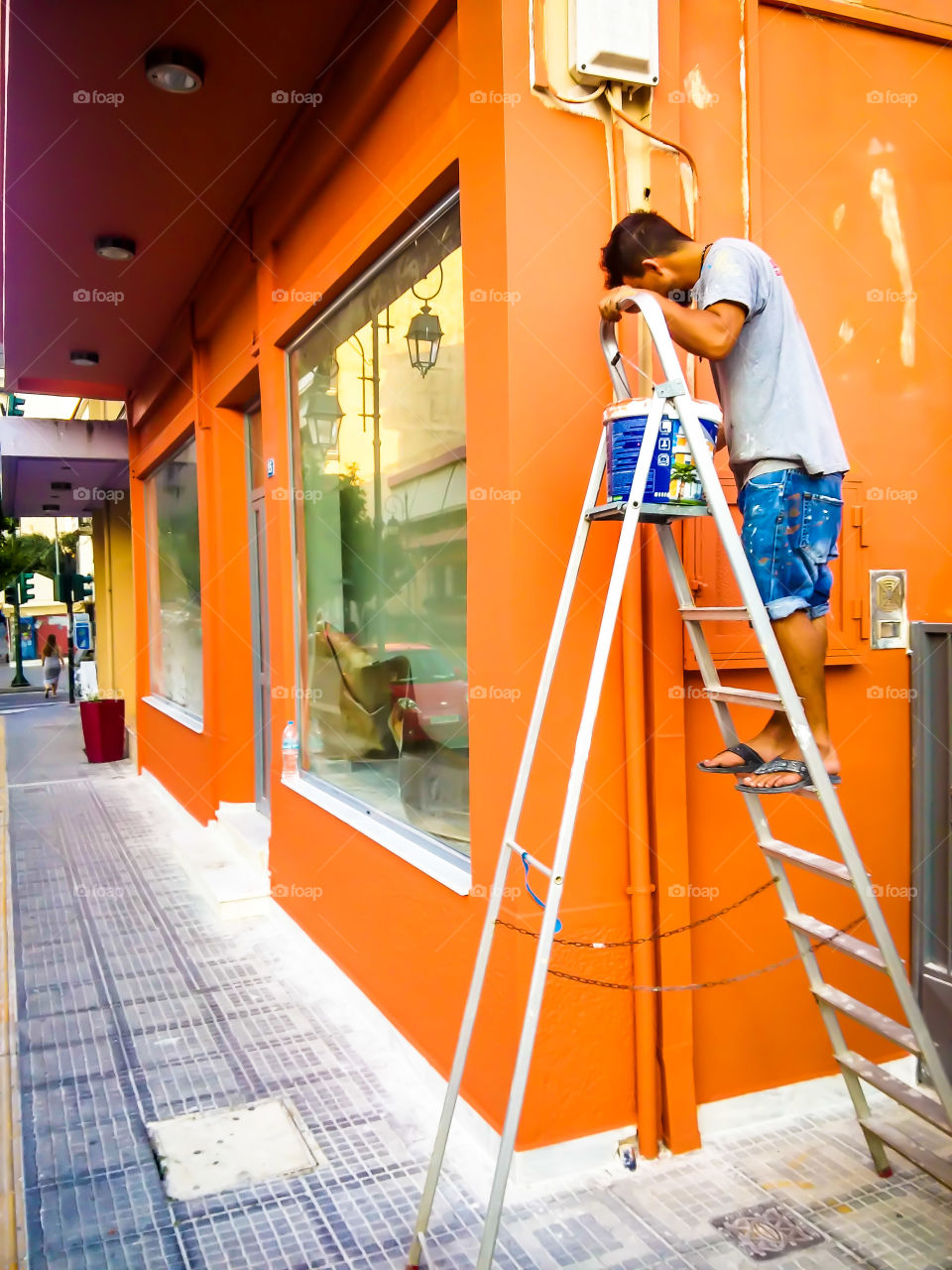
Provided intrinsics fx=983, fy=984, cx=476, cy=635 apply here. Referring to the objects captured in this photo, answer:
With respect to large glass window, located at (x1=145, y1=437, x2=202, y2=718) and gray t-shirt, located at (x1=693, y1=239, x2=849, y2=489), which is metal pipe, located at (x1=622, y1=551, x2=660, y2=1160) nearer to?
gray t-shirt, located at (x1=693, y1=239, x2=849, y2=489)

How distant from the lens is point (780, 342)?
237cm

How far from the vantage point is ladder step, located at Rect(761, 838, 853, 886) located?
2.23 m

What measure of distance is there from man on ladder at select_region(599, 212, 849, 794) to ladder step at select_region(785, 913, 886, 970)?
39cm

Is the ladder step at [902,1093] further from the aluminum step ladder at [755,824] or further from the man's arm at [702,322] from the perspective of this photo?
the man's arm at [702,322]

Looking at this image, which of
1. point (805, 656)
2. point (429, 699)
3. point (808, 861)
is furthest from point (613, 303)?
point (429, 699)

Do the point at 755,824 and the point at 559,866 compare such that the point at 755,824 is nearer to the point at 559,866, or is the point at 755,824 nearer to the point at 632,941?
the point at 632,941

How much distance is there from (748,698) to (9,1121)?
2.76 meters

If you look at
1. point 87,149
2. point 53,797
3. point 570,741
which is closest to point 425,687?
point 570,741

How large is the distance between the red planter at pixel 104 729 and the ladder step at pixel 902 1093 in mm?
9602

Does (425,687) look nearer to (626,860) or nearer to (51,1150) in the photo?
(626,860)

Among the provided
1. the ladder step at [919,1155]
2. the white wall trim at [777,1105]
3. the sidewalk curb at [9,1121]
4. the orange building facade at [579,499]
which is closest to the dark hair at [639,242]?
the orange building facade at [579,499]

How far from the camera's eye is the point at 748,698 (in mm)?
2301

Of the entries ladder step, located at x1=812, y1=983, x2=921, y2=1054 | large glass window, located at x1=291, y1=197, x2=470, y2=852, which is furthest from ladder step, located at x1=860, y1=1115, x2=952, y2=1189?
large glass window, located at x1=291, y1=197, x2=470, y2=852

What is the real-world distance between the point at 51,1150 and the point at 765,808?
8.05 feet
